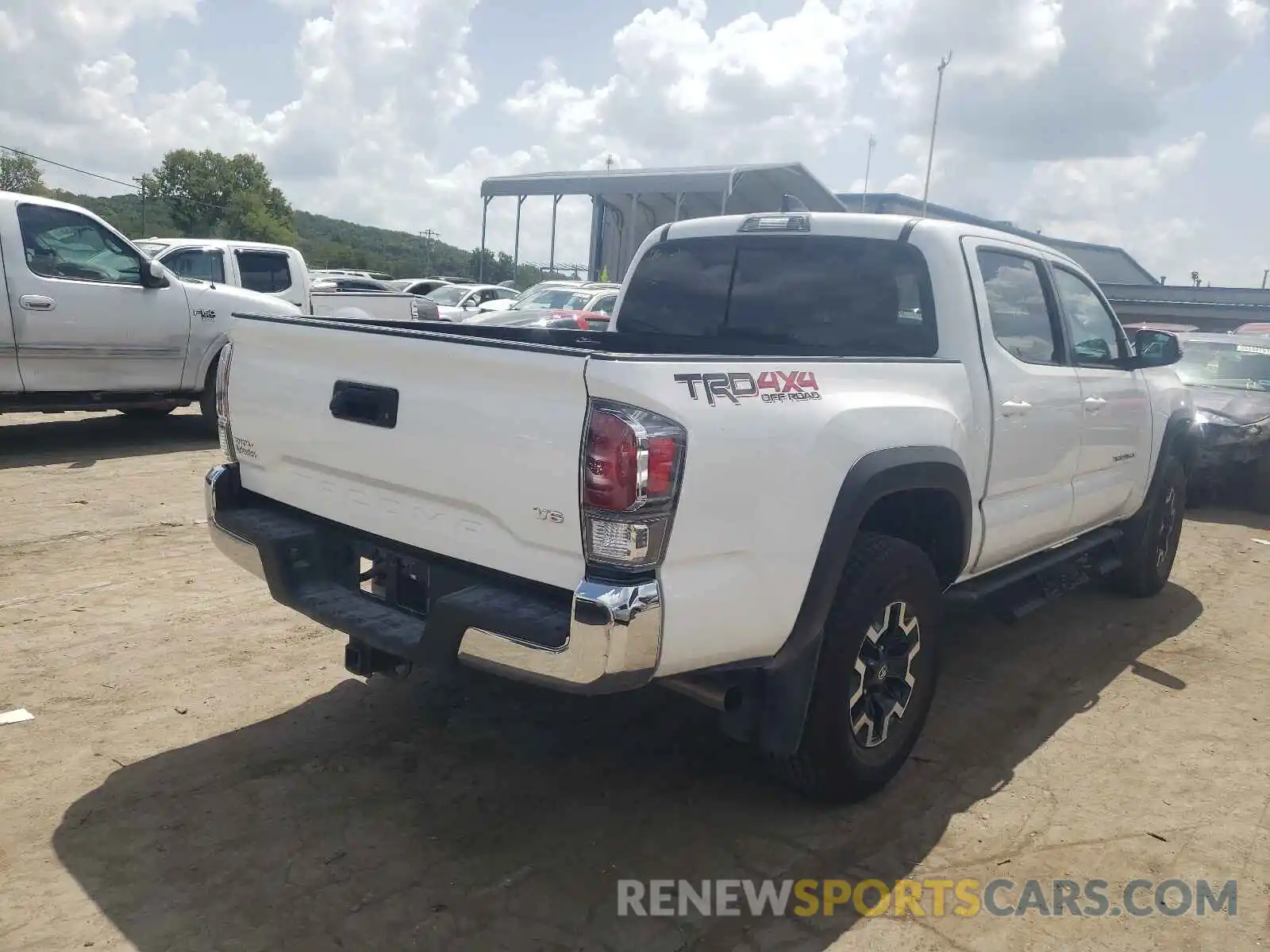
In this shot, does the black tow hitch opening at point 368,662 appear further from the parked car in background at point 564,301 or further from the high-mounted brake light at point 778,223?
the parked car in background at point 564,301

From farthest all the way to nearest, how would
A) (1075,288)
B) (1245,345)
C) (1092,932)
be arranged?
(1245,345), (1075,288), (1092,932)

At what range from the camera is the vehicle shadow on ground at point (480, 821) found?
2662 mm

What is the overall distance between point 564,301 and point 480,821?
14.8m

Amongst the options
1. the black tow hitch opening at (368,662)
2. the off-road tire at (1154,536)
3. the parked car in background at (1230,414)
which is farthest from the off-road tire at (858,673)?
the parked car in background at (1230,414)

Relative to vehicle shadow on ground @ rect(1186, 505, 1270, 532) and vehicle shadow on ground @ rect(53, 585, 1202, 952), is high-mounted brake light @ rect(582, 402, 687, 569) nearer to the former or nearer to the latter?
vehicle shadow on ground @ rect(53, 585, 1202, 952)

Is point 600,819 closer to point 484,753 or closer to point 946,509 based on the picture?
point 484,753

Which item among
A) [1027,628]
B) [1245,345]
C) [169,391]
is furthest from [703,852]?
[1245,345]

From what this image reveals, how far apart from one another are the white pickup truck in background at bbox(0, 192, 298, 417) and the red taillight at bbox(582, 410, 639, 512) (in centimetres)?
551

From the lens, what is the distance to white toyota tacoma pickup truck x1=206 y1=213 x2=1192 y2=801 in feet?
8.24

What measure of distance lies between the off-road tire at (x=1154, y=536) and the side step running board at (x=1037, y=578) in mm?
461

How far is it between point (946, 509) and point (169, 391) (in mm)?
7657

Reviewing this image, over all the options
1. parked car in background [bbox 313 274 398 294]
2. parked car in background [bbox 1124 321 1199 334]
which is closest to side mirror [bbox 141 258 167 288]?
parked car in background [bbox 1124 321 1199 334]

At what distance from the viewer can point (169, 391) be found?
9.07m

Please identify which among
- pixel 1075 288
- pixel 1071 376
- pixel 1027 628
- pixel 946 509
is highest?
pixel 1075 288
